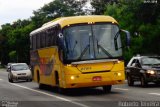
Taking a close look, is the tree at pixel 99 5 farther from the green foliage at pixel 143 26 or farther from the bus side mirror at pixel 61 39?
the bus side mirror at pixel 61 39

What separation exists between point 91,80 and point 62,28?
7.98ft

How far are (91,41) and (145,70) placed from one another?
5.37 m

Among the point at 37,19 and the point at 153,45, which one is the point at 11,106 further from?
the point at 37,19

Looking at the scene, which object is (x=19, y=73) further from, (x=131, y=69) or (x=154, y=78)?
(x=154, y=78)

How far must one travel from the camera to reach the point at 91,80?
22.0m

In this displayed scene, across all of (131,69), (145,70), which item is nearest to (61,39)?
(145,70)

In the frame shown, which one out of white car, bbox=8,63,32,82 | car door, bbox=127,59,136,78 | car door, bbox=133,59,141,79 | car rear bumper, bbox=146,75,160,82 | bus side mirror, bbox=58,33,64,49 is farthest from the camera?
white car, bbox=8,63,32,82

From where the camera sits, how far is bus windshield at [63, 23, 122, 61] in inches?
870

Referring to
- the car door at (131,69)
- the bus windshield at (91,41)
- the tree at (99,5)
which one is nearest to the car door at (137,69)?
the car door at (131,69)

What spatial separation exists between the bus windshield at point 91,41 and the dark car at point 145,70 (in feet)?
14.8

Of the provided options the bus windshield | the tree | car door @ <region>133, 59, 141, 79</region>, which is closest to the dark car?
car door @ <region>133, 59, 141, 79</region>

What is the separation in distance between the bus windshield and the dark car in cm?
450

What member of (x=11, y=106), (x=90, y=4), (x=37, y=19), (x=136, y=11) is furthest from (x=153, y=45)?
(x=37, y=19)

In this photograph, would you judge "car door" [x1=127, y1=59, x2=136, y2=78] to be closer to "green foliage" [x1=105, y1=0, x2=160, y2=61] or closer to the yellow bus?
the yellow bus
